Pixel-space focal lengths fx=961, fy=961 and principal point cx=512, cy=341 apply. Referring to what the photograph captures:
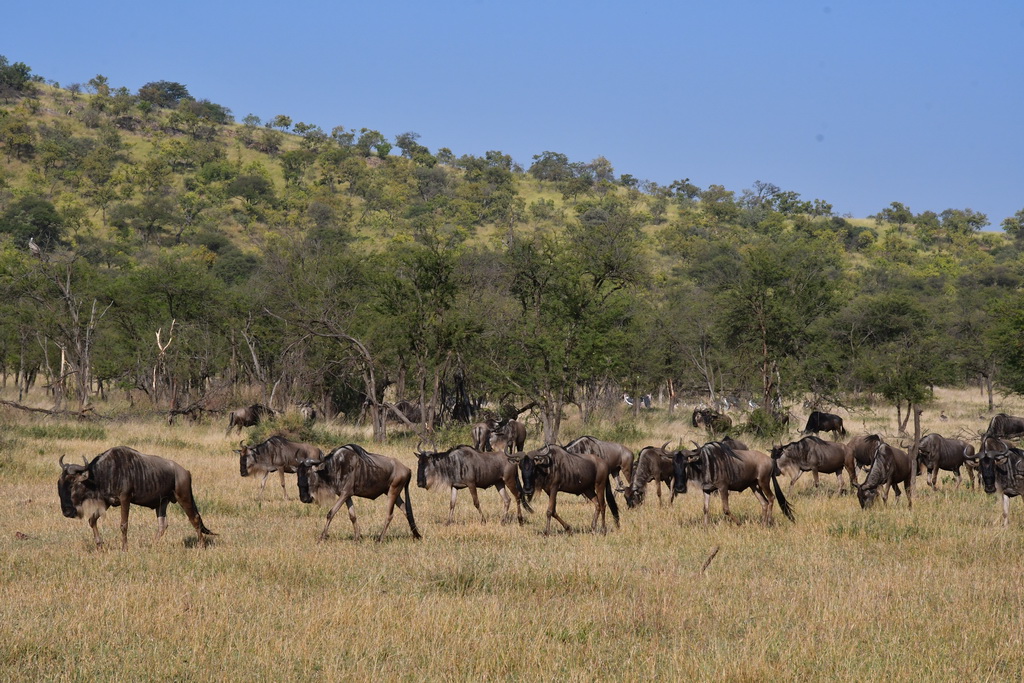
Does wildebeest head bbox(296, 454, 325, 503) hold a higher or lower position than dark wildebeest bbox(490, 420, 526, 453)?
higher

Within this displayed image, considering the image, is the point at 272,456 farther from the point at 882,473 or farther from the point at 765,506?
the point at 882,473

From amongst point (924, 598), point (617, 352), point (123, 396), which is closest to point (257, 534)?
point (924, 598)

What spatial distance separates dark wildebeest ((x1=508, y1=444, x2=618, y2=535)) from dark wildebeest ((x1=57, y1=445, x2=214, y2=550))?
4.84 metres

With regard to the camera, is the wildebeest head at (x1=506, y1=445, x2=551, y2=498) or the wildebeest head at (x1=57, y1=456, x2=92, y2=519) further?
the wildebeest head at (x1=506, y1=445, x2=551, y2=498)

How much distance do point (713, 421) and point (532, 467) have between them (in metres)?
23.8

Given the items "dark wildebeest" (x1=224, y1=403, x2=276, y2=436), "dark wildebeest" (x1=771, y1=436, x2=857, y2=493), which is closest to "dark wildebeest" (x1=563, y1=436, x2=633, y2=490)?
"dark wildebeest" (x1=771, y1=436, x2=857, y2=493)

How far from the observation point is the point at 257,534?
46.1ft

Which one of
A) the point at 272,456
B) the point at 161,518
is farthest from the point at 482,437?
the point at 161,518

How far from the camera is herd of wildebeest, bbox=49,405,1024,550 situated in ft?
40.8

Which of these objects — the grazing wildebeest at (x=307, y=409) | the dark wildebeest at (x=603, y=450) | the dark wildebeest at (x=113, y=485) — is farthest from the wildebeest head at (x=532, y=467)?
the grazing wildebeest at (x=307, y=409)

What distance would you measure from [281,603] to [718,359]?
1677 inches

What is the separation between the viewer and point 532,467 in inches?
562

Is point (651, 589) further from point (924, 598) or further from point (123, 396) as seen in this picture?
point (123, 396)

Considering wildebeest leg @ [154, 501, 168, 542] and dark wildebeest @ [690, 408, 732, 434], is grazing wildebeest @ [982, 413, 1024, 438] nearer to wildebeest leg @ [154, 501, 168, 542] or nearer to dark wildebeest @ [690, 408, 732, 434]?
dark wildebeest @ [690, 408, 732, 434]
